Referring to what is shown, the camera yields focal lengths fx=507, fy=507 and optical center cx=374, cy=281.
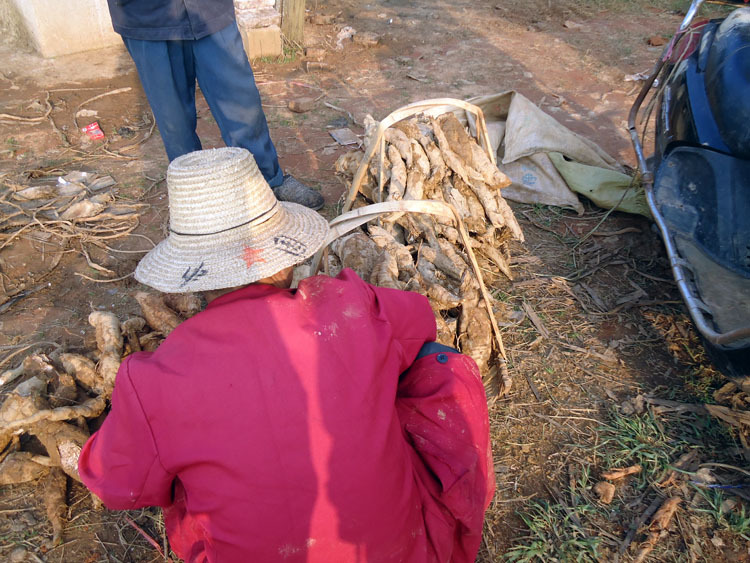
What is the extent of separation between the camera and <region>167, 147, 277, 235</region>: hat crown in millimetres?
1555

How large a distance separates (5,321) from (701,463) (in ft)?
12.1

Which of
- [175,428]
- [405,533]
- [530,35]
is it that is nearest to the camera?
[175,428]

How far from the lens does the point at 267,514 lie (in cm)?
131

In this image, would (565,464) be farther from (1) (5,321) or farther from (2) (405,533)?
(1) (5,321)

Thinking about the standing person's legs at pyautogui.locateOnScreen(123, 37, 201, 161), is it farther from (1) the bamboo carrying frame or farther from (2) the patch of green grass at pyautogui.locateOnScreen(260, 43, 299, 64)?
(2) the patch of green grass at pyautogui.locateOnScreen(260, 43, 299, 64)

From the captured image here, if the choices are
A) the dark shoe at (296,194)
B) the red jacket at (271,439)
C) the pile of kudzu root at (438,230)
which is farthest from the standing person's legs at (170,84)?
the red jacket at (271,439)

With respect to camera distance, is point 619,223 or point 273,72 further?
point 273,72

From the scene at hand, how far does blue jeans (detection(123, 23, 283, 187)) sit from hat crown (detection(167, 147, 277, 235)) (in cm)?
193

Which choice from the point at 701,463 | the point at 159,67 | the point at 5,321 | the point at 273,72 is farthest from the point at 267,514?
the point at 273,72

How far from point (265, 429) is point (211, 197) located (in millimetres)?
731

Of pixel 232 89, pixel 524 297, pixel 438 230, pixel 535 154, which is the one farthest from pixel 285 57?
pixel 524 297

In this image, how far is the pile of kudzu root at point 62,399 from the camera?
6.79 ft

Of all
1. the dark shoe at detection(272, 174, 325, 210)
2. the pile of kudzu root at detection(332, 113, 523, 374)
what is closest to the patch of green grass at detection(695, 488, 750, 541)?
the pile of kudzu root at detection(332, 113, 523, 374)

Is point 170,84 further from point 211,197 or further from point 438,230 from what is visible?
point 211,197
